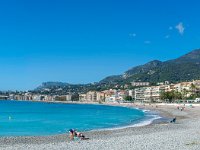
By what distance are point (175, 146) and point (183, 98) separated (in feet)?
420

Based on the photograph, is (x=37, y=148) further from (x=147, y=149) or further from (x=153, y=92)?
(x=153, y=92)

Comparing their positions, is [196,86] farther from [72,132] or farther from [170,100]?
[72,132]

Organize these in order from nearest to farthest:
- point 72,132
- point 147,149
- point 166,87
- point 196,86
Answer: point 147,149
point 72,132
point 196,86
point 166,87

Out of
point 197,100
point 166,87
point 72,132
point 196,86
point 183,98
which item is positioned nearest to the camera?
point 72,132

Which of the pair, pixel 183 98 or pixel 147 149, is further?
pixel 183 98

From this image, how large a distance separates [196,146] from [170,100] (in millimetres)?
130048

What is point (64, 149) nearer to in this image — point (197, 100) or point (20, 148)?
point (20, 148)

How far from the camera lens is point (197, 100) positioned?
129 meters

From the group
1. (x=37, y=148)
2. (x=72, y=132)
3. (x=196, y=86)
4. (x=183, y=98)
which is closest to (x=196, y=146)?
(x=37, y=148)

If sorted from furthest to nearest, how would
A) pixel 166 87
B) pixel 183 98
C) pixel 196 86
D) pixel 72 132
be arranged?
1. pixel 166 87
2. pixel 196 86
3. pixel 183 98
4. pixel 72 132

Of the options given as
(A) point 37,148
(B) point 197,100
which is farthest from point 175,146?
(B) point 197,100

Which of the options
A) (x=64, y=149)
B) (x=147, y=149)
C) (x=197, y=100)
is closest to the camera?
(x=147, y=149)

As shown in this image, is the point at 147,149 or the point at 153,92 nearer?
the point at 147,149

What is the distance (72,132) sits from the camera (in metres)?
25.9
